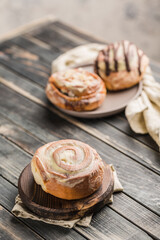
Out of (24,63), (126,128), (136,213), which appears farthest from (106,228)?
(24,63)

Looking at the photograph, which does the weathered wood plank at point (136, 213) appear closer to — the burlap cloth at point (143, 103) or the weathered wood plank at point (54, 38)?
the burlap cloth at point (143, 103)

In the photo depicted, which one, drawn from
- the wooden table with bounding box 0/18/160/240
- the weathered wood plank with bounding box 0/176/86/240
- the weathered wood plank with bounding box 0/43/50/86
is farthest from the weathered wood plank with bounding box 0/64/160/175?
the weathered wood plank with bounding box 0/176/86/240

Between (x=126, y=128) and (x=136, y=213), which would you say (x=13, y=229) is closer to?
(x=136, y=213)

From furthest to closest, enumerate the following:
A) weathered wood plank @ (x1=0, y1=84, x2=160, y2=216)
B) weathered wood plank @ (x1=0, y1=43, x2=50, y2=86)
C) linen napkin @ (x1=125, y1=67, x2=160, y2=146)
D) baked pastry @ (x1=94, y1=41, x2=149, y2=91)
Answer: weathered wood plank @ (x1=0, y1=43, x2=50, y2=86) < baked pastry @ (x1=94, y1=41, x2=149, y2=91) < linen napkin @ (x1=125, y1=67, x2=160, y2=146) < weathered wood plank @ (x1=0, y1=84, x2=160, y2=216)

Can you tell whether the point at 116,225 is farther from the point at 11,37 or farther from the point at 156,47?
the point at 156,47

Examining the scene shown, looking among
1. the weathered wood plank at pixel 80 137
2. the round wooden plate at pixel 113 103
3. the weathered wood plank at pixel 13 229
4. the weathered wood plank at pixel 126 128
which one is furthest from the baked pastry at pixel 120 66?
the weathered wood plank at pixel 13 229

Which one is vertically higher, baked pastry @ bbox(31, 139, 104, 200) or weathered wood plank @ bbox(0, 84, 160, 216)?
baked pastry @ bbox(31, 139, 104, 200)

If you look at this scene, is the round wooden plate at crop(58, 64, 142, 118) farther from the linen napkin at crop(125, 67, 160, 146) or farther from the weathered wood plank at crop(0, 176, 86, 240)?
the weathered wood plank at crop(0, 176, 86, 240)
